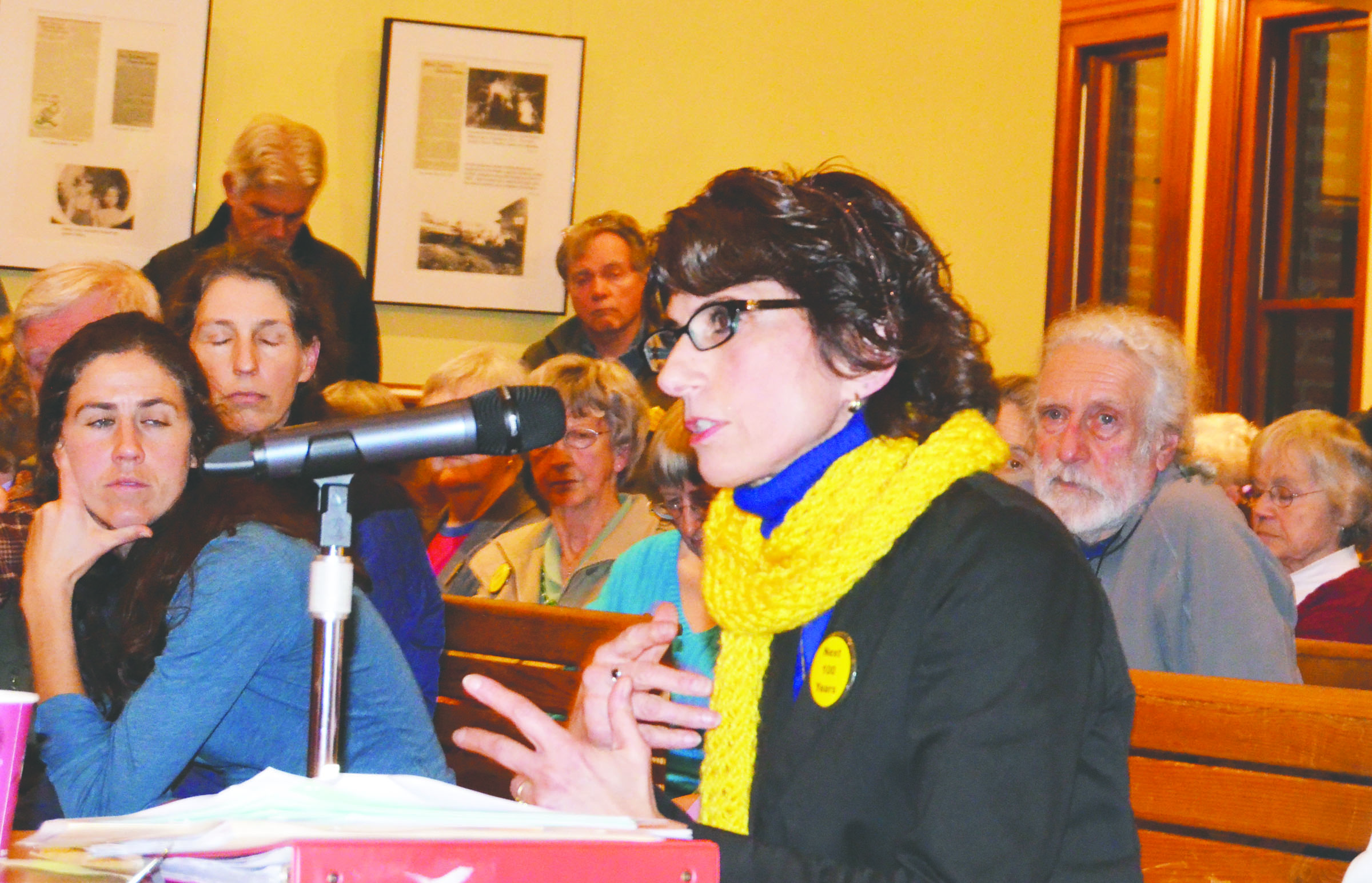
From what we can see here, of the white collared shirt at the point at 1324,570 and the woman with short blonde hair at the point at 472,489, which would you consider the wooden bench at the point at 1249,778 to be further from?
the white collared shirt at the point at 1324,570

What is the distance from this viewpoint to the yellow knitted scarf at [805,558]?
59.6 inches

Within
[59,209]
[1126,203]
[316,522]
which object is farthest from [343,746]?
[1126,203]

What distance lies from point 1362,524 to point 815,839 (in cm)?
368

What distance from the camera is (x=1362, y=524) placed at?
4.57 m

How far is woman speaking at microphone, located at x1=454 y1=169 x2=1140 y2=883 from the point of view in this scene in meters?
1.33

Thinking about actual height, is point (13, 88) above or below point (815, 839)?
above

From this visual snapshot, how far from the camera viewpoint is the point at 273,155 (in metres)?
4.48

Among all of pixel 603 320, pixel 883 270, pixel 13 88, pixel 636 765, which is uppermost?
pixel 13 88

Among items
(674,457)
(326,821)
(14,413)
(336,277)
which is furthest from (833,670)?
(336,277)

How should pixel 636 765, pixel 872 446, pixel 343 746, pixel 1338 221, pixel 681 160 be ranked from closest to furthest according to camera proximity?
pixel 636 765 → pixel 872 446 → pixel 343 746 → pixel 681 160 → pixel 1338 221

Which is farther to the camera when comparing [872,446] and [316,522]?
[316,522]

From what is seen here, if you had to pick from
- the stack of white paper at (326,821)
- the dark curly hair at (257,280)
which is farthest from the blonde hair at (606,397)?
the stack of white paper at (326,821)

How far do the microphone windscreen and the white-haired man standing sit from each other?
3.08 meters

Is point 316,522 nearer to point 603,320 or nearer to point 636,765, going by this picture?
point 636,765
